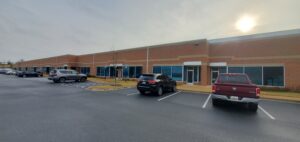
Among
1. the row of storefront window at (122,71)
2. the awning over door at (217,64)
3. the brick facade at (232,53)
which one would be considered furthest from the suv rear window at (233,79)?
the row of storefront window at (122,71)

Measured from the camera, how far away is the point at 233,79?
8.70 meters

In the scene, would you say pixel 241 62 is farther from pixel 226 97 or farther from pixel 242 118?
pixel 242 118

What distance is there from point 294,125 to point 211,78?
1422 centimetres

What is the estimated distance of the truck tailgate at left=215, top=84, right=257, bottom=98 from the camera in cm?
745

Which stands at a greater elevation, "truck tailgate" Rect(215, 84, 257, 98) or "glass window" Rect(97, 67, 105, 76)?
"glass window" Rect(97, 67, 105, 76)

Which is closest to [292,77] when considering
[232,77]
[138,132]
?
[232,77]

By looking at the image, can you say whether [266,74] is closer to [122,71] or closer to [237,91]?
[237,91]

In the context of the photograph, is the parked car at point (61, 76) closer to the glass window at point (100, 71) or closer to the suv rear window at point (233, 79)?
the glass window at point (100, 71)

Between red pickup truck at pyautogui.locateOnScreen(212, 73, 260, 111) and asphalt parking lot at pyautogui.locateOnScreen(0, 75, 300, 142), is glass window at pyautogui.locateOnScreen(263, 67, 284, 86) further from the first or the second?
asphalt parking lot at pyautogui.locateOnScreen(0, 75, 300, 142)

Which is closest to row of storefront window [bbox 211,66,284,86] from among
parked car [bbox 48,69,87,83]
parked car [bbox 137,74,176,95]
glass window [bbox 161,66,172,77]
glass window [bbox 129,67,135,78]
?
glass window [bbox 161,66,172,77]

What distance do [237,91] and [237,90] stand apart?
49mm

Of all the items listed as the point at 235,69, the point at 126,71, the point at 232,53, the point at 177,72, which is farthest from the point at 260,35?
the point at 126,71

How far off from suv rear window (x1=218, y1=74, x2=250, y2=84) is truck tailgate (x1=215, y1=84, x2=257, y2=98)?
0.55 meters

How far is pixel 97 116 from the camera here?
6.05 meters
